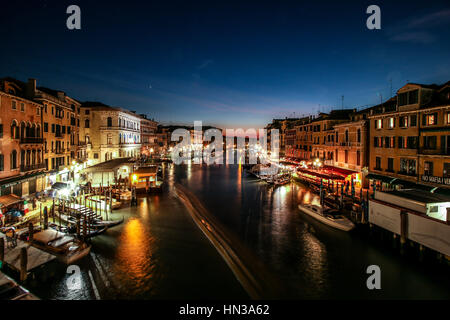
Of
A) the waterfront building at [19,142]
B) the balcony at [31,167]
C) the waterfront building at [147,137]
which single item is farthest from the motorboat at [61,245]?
the waterfront building at [147,137]

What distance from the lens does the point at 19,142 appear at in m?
23.6

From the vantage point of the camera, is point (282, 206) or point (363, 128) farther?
point (363, 128)

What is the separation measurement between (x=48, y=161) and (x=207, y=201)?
66.9 feet

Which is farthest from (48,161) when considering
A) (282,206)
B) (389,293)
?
(389,293)

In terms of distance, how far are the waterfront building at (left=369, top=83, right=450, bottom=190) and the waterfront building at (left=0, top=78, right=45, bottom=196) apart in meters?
37.9

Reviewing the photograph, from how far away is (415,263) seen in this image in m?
14.5

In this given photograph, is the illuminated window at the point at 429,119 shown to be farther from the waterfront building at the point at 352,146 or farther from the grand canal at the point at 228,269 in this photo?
the grand canal at the point at 228,269

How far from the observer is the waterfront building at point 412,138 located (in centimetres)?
2134

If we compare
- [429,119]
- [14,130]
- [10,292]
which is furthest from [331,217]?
[14,130]

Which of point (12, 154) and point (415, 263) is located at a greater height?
point (12, 154)

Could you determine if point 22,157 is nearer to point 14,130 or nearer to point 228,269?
point 14,130

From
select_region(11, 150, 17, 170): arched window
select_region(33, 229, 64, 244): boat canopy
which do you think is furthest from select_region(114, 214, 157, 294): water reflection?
select_region(11, 150, 17, 170): arched window

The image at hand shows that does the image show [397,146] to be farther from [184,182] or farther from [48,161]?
[48,161]
